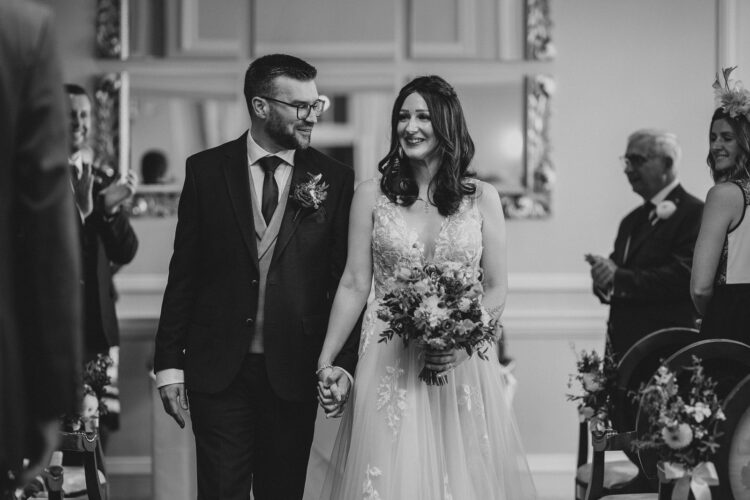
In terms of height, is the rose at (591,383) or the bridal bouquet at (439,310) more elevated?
the bridal bouquet at (439,310)

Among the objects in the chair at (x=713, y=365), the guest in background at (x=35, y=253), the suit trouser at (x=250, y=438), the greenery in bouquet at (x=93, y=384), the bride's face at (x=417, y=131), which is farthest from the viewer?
the greenery in bouquet at (x=93, y=384)

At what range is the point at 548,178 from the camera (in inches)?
264

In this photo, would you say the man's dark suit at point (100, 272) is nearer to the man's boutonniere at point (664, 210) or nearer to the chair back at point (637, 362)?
the chair back at point (637, 362)

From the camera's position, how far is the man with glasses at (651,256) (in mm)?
5453

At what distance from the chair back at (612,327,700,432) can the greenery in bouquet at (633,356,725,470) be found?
2.08 ft

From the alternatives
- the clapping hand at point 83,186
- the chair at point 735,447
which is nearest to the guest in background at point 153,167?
the clapping hand at point 83,186

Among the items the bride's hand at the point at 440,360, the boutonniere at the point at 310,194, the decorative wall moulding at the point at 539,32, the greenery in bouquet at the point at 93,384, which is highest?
the decorative wall moulding at the point at 539,32

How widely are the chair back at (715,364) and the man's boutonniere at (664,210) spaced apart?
2.04m

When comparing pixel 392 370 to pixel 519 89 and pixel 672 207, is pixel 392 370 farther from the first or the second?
pixel 519 89

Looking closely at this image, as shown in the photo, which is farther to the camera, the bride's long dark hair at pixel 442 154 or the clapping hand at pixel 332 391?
the bride's long dark hair at pixel 442 154

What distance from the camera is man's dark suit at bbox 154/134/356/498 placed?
3807mm

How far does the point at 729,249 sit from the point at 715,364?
0.52 m

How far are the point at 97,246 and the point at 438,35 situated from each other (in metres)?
2.60

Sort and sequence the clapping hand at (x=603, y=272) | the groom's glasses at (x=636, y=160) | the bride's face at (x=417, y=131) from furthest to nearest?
1. the groom's glasses at (x=636, y=160)
2. the clapping hand at (x=603, y=272)
3. the bride's face at (x=417, y=131)
